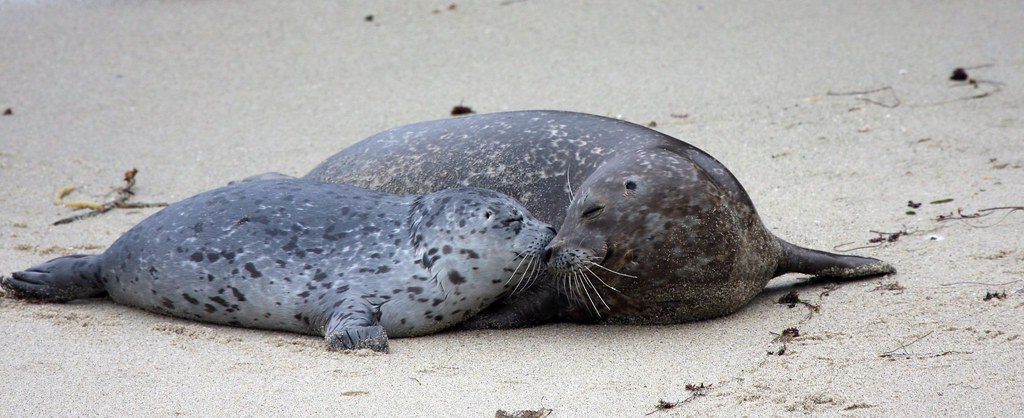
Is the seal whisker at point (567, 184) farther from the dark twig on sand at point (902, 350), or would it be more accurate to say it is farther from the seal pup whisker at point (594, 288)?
the dark twig on sand at point (902, 350)

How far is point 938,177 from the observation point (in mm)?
5828

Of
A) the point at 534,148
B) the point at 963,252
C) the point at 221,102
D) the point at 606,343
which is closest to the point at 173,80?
the point at 221,102

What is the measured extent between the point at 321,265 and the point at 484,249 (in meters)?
0.65

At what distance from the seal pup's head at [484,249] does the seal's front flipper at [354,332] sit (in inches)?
13.2

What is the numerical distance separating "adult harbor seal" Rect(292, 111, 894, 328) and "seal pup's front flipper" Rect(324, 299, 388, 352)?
42 cm

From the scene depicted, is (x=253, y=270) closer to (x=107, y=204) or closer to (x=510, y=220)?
(x=510, y=220)

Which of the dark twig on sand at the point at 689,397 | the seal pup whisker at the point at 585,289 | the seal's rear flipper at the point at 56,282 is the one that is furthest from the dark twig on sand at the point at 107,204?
the dark twig on sand at the point at 689,397

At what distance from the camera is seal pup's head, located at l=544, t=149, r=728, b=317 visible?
13.3ft

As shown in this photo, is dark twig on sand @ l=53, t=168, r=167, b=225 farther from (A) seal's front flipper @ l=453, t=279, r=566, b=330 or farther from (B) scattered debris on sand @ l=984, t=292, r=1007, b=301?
(B) scattered debris on sand @ l=984, t=292, r=1007, b=301

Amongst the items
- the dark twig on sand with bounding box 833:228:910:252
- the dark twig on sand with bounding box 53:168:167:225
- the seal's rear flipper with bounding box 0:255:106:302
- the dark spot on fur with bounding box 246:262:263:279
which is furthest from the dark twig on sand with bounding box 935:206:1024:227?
the dark twig on sand with bounding box 53:168:167:225

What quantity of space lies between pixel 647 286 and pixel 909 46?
15.7 feet

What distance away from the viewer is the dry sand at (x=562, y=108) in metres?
3.50

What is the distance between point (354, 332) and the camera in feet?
13.3

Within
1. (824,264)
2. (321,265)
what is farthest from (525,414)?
(824,264)
